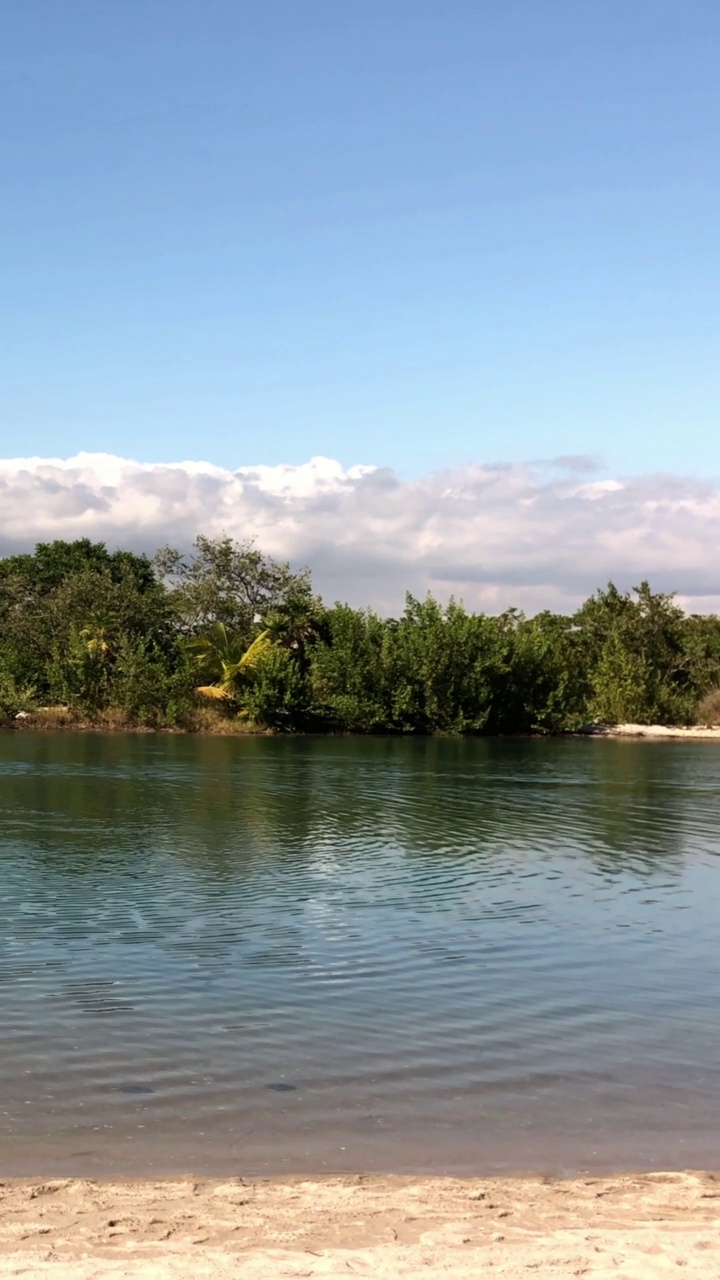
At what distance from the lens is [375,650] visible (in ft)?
209

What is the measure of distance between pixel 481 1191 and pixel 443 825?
18659mm

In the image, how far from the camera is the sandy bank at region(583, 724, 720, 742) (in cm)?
6819

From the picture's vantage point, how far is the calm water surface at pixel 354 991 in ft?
25.5

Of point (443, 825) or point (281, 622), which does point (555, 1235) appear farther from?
point (281, 622)

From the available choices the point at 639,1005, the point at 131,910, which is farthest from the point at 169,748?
the point at 639,1005

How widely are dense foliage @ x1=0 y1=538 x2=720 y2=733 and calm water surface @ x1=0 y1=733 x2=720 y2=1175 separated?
3647 cm

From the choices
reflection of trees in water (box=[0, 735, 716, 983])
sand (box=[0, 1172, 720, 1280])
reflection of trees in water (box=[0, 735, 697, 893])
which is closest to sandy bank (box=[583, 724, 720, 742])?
reflection of trees in water (box=[0, 735, 697, 893])

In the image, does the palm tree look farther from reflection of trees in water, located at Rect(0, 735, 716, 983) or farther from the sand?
the sand

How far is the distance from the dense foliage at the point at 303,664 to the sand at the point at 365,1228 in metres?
55.6

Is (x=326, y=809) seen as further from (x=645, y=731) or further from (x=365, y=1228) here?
(x=645, y=731)

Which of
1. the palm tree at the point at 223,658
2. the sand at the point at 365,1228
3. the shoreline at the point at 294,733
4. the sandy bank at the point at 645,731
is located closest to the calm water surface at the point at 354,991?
the sand at the point at 365,1228

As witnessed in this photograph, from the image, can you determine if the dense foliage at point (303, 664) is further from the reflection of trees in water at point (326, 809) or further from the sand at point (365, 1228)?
the sand at point (365, 1228)

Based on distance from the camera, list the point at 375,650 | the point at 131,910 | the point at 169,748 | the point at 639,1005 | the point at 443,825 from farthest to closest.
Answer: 1. the point at 375,650
2. the point at 169,748
3. the point at 443,825
4. the point at 131,910
5. the point at 639,1005

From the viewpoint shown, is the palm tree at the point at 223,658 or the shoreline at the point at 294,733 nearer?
the shoreline at the point at 294,733
